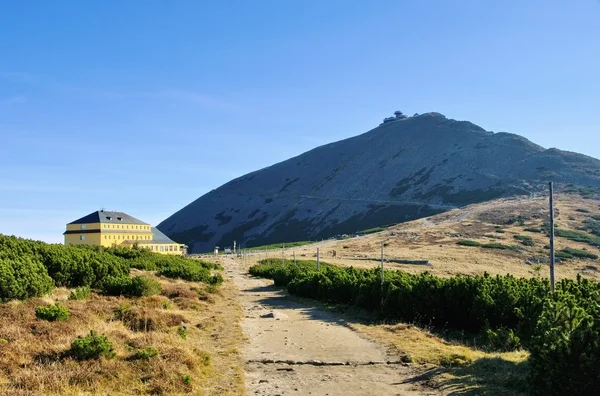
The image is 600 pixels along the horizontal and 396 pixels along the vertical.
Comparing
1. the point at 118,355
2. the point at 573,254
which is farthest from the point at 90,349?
the point at 573,254

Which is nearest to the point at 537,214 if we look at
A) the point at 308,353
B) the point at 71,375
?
the point at 308,353

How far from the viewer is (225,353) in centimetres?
1241

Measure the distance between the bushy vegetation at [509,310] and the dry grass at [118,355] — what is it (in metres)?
5.65

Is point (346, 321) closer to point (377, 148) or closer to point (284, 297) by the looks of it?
point (284, 297)

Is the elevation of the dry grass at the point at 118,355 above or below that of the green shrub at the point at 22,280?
below

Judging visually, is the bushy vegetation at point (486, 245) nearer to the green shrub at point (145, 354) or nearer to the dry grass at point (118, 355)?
the dry grass at point (118, 355)

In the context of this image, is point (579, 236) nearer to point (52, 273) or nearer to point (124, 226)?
point (124, 226)

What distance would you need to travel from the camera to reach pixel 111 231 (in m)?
67.3

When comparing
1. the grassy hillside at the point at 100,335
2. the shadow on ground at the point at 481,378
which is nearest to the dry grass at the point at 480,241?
the grassy hillside at the point at 100,335

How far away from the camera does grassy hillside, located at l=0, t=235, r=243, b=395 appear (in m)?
8.60

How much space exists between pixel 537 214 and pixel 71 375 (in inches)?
3568

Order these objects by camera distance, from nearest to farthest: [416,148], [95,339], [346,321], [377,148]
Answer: [95,339], [346,321], [416,148], [377,148]

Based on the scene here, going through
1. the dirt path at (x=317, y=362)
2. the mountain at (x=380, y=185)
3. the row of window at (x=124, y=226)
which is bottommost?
the dirt path at (x=317, y=362)

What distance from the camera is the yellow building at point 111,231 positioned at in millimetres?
65812
